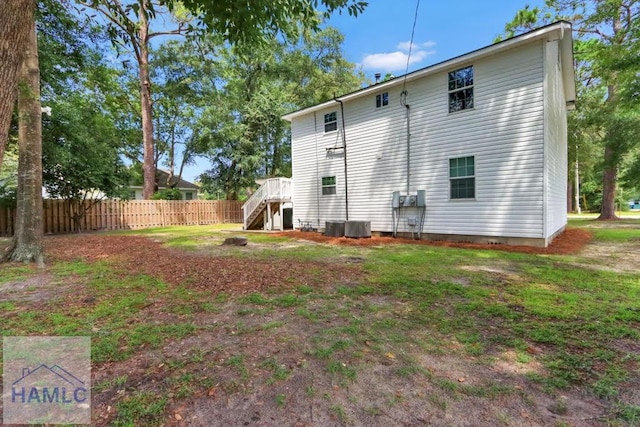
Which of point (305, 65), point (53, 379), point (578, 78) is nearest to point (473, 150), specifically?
point (53, 379)

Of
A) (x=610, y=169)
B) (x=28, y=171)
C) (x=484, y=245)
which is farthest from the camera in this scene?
(x=610, y=169)

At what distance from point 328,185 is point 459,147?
5556 millimetres

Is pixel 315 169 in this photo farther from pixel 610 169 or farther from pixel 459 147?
pixel 610 169

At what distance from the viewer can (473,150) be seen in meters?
9.51

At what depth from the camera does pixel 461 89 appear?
9742mm

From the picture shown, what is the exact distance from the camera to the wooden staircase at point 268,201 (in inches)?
592

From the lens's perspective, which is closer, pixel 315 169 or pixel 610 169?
pixel 315 169

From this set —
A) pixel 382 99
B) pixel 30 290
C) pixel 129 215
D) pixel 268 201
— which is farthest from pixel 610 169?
pixel 129 215

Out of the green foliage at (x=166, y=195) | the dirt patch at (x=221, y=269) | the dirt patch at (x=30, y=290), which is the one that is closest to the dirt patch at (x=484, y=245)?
the dirt patch at (x=221, y=269)

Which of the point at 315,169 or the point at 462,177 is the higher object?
the point at 315,169

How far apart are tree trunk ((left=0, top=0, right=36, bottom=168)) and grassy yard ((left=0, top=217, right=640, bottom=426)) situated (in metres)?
1.97

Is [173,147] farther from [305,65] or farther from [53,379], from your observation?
[53,379]

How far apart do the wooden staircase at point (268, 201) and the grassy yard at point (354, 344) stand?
31.3 feet

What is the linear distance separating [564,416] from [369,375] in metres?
1.23
